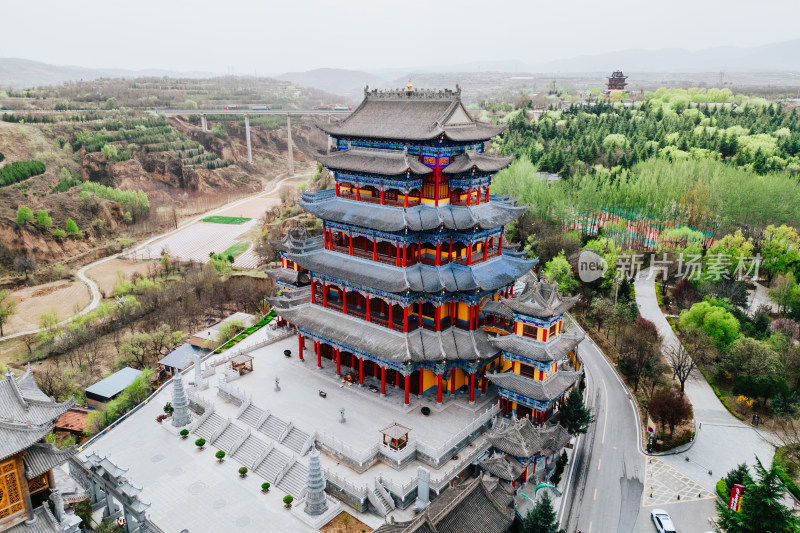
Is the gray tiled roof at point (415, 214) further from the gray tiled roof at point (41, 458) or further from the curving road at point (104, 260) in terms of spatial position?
the curving road at point (104, 260)

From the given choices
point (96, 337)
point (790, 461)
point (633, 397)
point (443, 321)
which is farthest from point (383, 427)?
point (96, 337)

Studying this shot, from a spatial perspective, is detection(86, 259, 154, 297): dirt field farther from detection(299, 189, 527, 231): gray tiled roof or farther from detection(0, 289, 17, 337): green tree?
detection(299, 189, 527, 231): gray tiled roof

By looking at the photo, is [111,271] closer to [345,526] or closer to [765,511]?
[345,526]

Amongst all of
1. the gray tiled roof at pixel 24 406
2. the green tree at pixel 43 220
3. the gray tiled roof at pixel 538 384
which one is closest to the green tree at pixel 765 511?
the gray tiled roof at pixel 538 384

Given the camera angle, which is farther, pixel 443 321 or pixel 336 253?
pixel 336 253

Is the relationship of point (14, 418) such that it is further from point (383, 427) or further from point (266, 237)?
point (266, 237)

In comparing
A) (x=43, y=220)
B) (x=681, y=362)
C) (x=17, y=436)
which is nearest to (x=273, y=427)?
(x=17, y=436)
